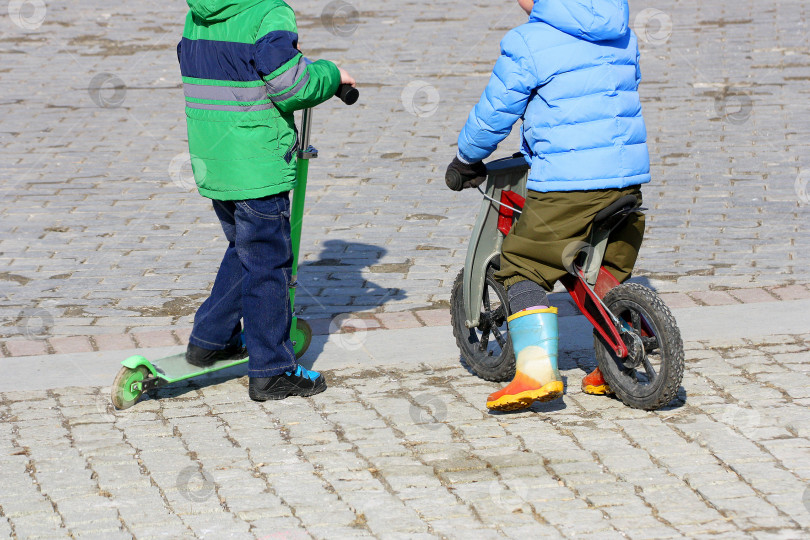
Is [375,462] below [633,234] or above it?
below

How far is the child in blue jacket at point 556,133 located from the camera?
14.2 feet

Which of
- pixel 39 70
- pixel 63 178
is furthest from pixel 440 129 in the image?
pixel 39 70

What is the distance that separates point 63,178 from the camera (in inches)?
345

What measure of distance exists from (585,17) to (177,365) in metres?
2.24

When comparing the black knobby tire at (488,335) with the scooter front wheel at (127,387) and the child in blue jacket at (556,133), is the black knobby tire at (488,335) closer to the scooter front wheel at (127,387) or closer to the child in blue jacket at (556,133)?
the child in blue jacket at (556,133)

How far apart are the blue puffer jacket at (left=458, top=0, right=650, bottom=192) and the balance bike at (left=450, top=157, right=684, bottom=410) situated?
0.19 meters

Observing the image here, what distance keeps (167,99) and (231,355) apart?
21.8 feet

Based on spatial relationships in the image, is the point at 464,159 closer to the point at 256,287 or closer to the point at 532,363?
the point at 532,363

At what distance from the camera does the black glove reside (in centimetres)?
468

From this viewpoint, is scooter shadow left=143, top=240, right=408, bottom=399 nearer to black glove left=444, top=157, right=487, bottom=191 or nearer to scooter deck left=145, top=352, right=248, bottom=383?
scooter deck left=145, top=352, right=248, bottom=383

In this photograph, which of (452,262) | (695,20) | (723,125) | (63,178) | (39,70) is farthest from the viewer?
(695,20)

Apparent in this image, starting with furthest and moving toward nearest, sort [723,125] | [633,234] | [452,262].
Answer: [723,125]
[452,262]
[633,234]

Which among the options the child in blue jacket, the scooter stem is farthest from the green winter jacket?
the child in blue jacket

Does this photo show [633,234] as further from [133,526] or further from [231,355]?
[133,526]
